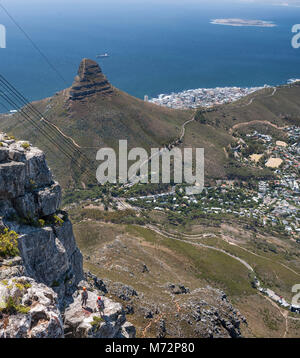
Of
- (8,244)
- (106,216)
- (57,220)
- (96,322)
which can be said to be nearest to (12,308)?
(8,244)

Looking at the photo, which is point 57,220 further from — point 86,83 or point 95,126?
point 86,83

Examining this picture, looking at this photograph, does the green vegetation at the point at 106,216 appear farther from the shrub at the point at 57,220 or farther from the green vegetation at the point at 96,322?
the green vegetation at the point at 96,322

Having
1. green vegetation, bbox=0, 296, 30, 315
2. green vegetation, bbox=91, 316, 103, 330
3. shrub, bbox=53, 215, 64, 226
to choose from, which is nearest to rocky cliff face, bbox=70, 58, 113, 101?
shrub, bbox=53, 215, 64, 226

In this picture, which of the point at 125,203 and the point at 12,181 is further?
the point at 125,203

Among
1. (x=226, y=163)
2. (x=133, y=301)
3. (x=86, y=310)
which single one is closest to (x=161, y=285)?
(x=133, y=301)

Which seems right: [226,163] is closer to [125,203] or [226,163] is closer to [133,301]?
[125,203]
